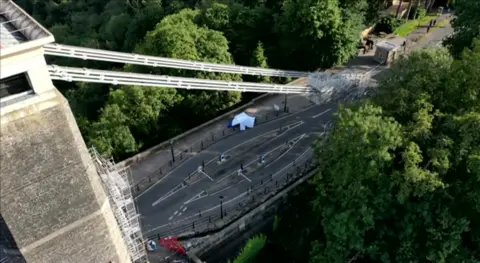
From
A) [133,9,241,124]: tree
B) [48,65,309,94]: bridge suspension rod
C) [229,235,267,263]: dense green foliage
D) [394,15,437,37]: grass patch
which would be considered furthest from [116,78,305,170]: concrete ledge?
[394,15,437,37]: grass patch

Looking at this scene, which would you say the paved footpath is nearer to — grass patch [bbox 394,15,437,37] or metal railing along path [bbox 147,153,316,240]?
metal railing along path [bbox 147,153,316,240]

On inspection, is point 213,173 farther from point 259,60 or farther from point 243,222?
point 259,60

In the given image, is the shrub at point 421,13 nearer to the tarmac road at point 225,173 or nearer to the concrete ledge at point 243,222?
the tarmac road at point 225,173

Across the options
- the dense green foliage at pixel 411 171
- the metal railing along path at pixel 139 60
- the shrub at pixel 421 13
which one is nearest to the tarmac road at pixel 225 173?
the metal railing along path at pixel 139 60

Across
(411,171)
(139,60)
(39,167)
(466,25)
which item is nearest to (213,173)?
(139,60)

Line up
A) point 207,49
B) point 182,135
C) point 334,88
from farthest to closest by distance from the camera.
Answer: point 207,49, point 334,88, point 182,135
